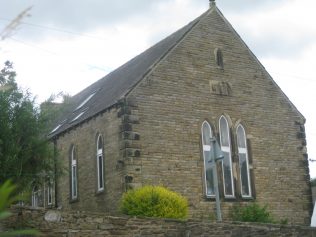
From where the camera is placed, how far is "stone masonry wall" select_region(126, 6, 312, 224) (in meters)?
20.3

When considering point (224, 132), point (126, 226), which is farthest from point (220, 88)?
point (126, 226)

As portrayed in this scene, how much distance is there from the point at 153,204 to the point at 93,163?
6295mm

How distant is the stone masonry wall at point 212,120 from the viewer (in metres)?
20.3

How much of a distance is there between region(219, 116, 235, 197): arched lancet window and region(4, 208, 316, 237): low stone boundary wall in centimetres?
666

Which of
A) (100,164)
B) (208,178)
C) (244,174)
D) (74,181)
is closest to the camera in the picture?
(208,178)

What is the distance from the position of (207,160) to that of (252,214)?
2789mm

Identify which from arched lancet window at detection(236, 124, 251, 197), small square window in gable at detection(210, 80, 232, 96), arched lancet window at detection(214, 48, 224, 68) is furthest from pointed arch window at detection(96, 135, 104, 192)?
arched lancet window at detection(214, 48, 224, 68)

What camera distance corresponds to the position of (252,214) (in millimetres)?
20219

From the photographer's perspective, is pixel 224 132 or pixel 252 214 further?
pixel 224 132

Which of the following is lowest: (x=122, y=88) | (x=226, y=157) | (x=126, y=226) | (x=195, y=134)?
(x=126, y=226)

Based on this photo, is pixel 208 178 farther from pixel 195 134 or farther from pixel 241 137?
pixel 241 137

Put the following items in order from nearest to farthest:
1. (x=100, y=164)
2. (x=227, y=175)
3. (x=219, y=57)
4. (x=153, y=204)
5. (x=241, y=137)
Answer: (x=153, y=204) < (x=100, y=164) < (x=227, y=175) < (x=241, y=137) < (x=219, y=57)

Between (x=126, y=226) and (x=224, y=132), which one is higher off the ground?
(x=224, y=132)

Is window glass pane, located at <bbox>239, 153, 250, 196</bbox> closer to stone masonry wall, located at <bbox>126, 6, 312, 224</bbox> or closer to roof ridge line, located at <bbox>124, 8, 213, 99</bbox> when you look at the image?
stone masonry wall, located at <bbox>126, 6, 312, 224</bbox>
